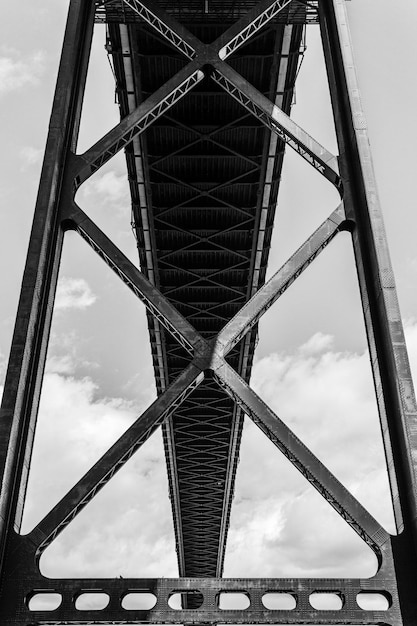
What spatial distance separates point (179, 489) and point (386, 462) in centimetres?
2971

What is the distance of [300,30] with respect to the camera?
1437 centimetres

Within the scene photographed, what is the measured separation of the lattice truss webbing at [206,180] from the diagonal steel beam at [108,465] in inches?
354

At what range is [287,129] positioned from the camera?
9.30 metres

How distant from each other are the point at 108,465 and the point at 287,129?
502 cm

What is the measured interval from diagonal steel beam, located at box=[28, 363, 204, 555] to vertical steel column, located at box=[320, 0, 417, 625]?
2.12 metres

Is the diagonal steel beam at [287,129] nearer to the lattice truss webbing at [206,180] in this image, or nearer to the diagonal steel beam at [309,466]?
the diagonal steel beam at [309,466]

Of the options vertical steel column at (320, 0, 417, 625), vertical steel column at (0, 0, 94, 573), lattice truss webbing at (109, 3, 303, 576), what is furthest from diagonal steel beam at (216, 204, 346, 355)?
lattice truss webbing at (109, 3, 303, 576)

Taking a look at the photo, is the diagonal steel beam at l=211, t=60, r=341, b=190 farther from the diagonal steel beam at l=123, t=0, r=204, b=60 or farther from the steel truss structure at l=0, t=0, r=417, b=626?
the diagonal steel beam at l=123, t=0, r=204, b=60

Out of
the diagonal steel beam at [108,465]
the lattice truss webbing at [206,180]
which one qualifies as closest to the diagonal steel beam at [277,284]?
the diagonal steel beam at [108,465]

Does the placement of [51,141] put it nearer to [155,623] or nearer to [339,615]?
[155,623]

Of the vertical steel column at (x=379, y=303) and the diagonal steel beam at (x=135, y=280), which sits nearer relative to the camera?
the vertical steel column at (x=379, y=303)

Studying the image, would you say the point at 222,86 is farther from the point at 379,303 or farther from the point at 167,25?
the point at 379,303

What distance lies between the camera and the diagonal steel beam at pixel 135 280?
8.09m

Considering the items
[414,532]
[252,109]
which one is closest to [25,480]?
[414,532]
